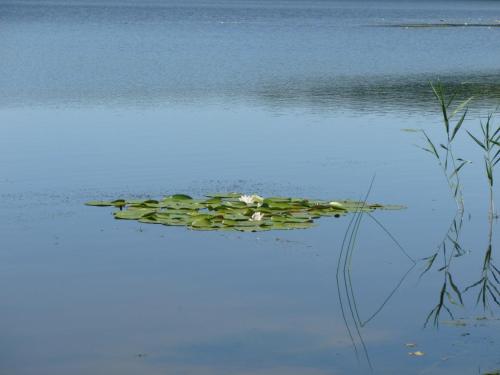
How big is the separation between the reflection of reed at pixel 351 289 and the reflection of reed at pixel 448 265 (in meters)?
0.27

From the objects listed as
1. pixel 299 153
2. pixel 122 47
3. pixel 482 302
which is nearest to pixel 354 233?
pixel 482 302

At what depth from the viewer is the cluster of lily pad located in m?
11.2

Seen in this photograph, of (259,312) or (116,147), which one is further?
(116,147)

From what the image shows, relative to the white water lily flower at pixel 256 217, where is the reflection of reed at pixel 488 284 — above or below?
below

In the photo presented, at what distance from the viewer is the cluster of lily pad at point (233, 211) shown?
11.2m

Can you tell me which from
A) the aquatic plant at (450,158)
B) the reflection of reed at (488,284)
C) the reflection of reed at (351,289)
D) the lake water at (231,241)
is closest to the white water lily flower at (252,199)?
the lake water at (231,241)

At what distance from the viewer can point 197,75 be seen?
3222cm

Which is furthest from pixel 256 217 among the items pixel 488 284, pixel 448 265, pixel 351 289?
pixel 488 284

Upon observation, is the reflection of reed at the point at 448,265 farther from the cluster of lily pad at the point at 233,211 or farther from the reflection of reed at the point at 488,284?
the cluster of lily pad at the point at 233,211

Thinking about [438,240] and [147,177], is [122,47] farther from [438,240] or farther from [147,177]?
[438,240]

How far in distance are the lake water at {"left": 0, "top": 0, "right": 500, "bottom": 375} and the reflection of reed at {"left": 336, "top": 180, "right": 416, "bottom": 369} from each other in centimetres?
3

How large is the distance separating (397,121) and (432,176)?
20.5 feet

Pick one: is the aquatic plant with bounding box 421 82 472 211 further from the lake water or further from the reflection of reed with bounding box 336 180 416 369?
the reflection of reed with bounding box 336 180 416 369

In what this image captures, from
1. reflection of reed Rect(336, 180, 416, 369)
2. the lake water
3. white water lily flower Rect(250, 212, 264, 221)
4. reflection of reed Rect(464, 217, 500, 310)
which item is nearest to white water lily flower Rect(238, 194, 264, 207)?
white water lily flower Rect(250, 212, 264, 221)
